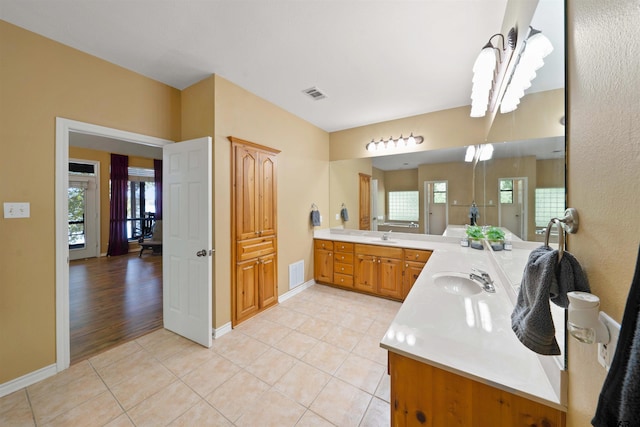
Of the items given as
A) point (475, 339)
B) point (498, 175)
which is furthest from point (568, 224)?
point (498, 175)

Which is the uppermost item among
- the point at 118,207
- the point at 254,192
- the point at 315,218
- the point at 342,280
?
the point at 254,192

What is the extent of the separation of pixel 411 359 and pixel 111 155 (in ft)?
25.5

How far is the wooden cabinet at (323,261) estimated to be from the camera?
380cm

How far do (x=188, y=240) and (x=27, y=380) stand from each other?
1.45 meters

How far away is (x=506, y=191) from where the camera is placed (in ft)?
5.12

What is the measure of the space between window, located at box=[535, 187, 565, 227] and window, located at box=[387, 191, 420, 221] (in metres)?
2.38

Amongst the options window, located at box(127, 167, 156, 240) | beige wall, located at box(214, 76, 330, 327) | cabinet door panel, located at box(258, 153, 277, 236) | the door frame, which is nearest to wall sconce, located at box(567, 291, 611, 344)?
beige wall, located at box(214, 76, 330, 327)

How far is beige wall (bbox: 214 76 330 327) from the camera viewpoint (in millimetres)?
2447

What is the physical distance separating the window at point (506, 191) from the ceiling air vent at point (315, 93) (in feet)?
6.87

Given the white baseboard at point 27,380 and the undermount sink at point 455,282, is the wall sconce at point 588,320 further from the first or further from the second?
the white baseboard at point 27,380

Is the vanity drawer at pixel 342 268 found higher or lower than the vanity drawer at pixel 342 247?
lower

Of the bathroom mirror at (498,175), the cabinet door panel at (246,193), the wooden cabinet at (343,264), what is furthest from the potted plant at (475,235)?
Result: the cabinet door panel at (246,193)

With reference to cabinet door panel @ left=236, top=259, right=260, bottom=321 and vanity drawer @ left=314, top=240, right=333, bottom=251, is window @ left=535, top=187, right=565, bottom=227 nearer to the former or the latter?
cabinet door panel @ left=236, top=259, right=260, bottom=321

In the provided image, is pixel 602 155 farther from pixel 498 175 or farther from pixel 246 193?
pixel 246 193
